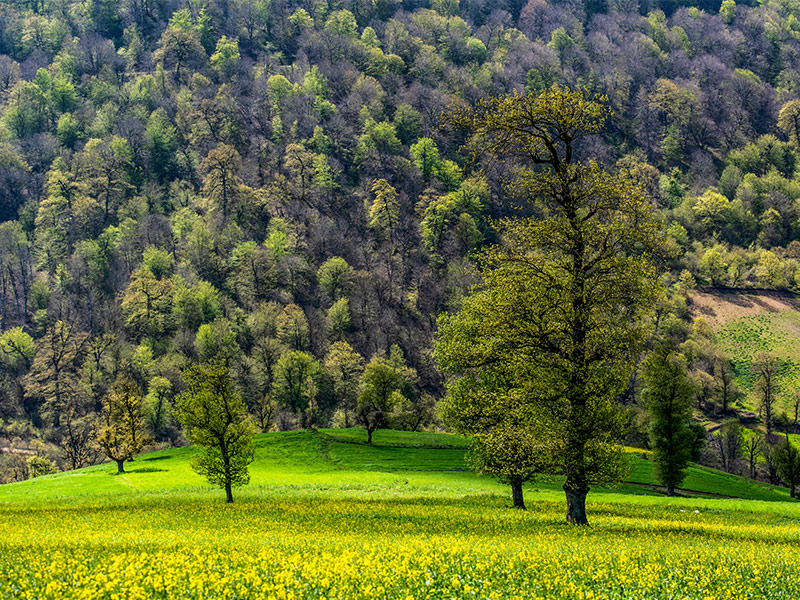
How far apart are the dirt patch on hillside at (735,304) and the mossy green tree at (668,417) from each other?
326 ft

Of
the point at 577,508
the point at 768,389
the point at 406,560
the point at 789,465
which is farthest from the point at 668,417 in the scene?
the point at 768,389

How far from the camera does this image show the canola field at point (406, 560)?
453 inches

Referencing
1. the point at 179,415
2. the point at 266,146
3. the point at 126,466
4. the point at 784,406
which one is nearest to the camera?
the point at 179,415

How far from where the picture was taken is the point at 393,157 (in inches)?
7653

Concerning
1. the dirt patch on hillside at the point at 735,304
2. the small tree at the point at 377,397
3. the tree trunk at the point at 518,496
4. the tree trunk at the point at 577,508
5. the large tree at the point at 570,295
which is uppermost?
the dirt patch on hillside at the point at 735,304

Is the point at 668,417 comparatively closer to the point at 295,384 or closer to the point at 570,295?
the point at 570,295

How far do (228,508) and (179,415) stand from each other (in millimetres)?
11307

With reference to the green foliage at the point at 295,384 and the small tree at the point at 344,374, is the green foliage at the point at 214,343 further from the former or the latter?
the small tree at the point at 344,374

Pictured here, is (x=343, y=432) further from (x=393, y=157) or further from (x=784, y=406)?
(x=393, y=157)

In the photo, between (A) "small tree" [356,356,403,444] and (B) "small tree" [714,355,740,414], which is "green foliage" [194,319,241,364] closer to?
(A) "small tree" [356,356,403,444]

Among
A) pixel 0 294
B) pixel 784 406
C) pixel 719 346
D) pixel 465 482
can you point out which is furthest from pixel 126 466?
pixel 719 346

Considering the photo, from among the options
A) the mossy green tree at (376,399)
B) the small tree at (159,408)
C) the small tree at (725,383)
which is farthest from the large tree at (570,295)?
the small tree at (725,383)

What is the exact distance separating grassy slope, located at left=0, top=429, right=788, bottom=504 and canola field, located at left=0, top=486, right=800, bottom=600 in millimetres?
19135

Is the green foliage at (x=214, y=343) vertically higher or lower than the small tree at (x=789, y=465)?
higher
